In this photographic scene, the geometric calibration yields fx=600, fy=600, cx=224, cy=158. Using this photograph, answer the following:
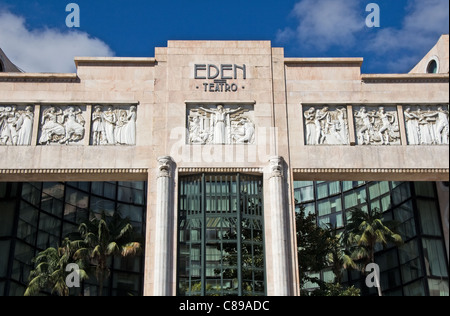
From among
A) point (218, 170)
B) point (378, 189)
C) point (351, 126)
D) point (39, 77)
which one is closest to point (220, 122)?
point (218, 170)

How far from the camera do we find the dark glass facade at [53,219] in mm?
31384

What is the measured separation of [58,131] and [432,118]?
54.6 feet

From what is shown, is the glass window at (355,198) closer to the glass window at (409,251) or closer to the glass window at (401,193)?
the glass window at (401,193)

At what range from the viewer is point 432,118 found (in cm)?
2709

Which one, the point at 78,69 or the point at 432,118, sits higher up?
the point at 78,69

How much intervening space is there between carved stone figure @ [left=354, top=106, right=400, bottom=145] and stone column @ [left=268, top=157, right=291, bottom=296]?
164 inches

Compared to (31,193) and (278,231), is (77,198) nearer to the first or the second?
(31,193)

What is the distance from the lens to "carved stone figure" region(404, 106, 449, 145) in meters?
26.7

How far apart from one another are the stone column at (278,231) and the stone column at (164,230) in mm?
4068

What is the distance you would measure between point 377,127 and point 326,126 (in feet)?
7.53

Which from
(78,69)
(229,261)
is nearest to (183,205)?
(229,261)

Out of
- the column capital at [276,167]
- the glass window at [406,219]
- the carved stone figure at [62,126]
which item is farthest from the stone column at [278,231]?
the glass window at [406,219]

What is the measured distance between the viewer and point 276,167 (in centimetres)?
2491
